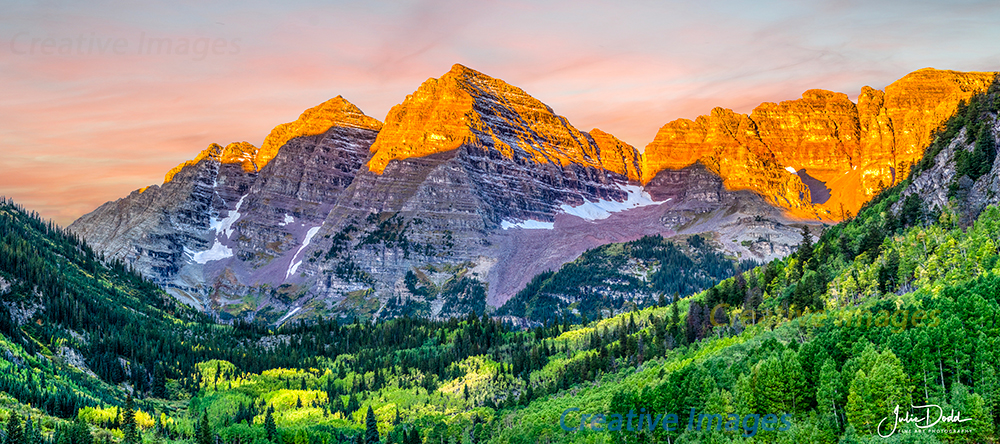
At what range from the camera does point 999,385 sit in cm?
9394

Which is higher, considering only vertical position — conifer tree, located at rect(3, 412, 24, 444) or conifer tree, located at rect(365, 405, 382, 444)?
conifer tree, located at rect(3, 412, 24, 444)

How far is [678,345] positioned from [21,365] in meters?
144

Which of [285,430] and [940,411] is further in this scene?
[285,430]

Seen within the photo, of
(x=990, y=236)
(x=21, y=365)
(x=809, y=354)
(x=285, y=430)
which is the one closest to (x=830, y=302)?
(x=990, y=236)

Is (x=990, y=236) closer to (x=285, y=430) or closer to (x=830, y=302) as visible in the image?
(x=830, y=302)

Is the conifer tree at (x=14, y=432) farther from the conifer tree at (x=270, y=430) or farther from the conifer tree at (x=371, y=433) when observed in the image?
the conifer tree at (x=371, y=433)

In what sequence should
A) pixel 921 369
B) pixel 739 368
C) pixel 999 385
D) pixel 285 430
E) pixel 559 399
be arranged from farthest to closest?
pixel 285 430 < pixel 559 399 < pixel 739 368 < pixel 921 369 < pixel 999 385

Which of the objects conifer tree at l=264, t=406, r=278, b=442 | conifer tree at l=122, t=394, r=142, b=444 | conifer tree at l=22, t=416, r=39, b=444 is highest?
conifer tree at l=22, t=416, r=39, b=444

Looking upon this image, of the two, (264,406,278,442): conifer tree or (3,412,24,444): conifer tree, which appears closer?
(3,412,24,444): conifer tree
